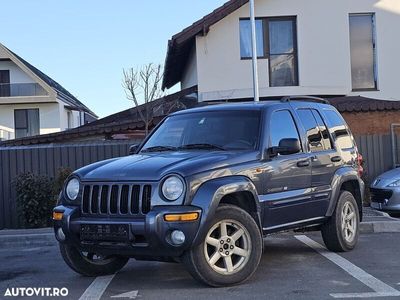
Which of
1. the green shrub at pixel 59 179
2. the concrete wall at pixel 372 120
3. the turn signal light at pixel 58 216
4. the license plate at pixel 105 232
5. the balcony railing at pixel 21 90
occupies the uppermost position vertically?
the balcony railing at pixel 21 90

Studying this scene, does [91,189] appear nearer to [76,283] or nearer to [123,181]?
[123,181]

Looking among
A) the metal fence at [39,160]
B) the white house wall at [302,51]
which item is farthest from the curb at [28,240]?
the white house wall at [302,51]

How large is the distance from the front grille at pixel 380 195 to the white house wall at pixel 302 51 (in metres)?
7.15

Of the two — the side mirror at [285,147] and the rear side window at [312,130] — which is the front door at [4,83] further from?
the side mirror at [285,147]

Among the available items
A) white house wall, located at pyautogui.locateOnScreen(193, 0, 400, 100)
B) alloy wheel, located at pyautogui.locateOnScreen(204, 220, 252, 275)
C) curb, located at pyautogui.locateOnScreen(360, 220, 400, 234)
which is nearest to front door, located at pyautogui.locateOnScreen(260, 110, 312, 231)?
alloy wheel, located at pyautogui.locateOnScreen(204, 220, 252, 275)

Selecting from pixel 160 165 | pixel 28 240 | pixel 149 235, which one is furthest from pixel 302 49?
pixel 149 235

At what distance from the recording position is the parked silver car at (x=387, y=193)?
11000 millimetres

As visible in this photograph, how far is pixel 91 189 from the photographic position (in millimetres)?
6145

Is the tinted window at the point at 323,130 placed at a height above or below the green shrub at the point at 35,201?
above

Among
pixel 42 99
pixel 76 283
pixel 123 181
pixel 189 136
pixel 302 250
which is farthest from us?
pixel 42 99

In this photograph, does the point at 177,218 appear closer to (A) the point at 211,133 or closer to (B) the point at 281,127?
(A) the point at 211,133

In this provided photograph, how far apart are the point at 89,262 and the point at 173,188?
1681 mm

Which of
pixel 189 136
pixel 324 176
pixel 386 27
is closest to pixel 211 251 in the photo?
pixel 189 136

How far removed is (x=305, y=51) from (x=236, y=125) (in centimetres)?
1213
